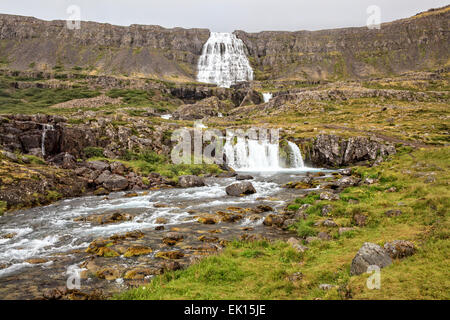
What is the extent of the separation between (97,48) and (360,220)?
661ft

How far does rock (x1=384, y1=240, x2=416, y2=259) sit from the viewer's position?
8727 millimetres

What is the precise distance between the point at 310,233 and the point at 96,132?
4127 cm

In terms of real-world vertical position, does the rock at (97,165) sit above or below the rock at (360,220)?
above

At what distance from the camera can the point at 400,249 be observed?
29.0 feet

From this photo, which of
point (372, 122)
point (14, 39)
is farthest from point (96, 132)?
point (14, 39)

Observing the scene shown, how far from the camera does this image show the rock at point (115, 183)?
105ft

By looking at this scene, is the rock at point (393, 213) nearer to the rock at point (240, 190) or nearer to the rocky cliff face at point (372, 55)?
the rock at point (240, 190)

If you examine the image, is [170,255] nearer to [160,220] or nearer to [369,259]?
[160,220]

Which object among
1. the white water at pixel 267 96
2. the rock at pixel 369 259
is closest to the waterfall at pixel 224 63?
the white water at pixel 267 96

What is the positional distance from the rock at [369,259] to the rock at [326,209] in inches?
329

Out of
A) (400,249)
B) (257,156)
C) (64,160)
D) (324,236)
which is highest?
(64,160)

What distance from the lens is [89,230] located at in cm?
1777

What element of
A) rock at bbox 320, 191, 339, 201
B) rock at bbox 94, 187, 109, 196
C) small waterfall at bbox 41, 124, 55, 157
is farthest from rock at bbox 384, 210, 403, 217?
small waterfall at bbox 41, 124, 55, 157

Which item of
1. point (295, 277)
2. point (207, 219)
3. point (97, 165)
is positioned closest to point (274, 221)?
point (207, 219)
